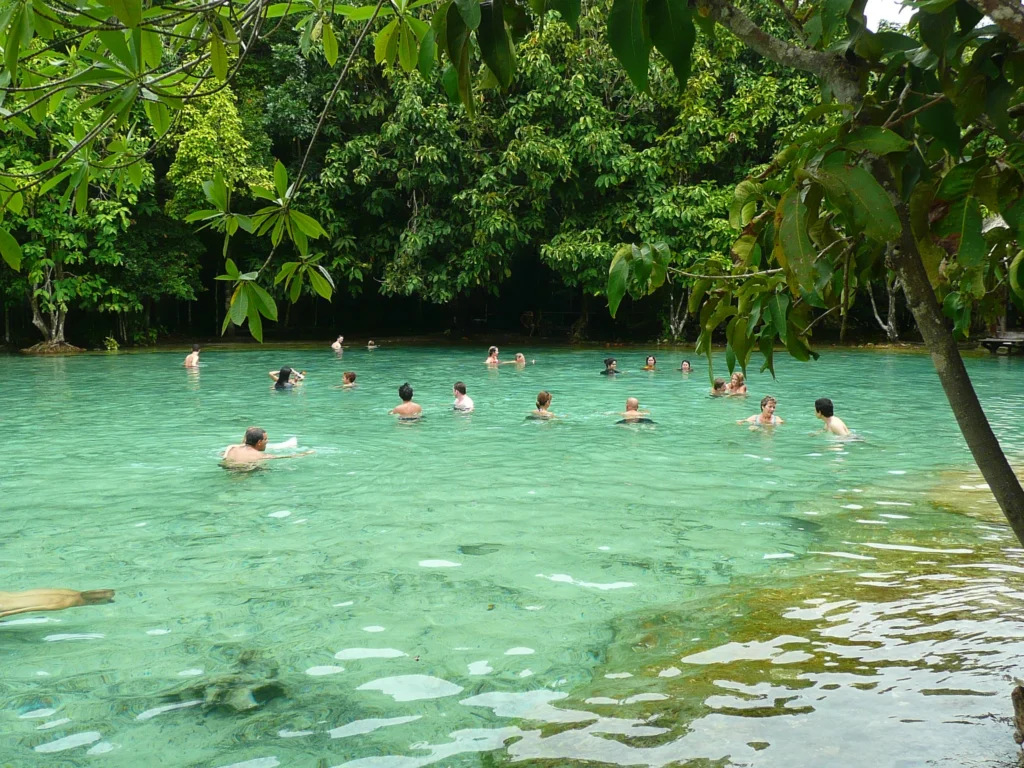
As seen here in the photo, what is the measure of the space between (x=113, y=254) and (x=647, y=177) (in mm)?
15901

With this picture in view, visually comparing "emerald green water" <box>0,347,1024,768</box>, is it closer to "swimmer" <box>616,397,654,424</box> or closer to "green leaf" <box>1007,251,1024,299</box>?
"swimmer" <box>616,397,654,424</box>

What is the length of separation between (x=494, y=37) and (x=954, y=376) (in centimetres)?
164

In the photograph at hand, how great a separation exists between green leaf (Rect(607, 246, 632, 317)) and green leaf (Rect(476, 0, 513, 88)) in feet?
2.47

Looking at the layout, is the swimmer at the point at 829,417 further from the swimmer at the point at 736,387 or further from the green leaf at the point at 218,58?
the green leaf at the point at 218,58

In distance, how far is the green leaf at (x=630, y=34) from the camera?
174 cm

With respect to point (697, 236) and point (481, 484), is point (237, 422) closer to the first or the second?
point (481, 484)

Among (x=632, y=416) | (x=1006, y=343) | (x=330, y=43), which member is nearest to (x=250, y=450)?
(x=632, y=416)

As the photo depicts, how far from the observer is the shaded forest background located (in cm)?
2630

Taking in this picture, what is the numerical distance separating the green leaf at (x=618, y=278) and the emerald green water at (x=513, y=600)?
2.18 metres

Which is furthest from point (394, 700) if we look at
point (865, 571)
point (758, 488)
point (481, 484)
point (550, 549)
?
point (758, 488)

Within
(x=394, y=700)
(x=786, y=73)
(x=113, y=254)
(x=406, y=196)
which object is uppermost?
(x=786, y=73)

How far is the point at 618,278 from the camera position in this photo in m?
2.67

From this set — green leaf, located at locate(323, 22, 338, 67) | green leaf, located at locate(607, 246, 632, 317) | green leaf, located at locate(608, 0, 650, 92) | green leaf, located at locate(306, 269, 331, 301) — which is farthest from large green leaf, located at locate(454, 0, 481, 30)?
green leaf, located at locate(323, 22, 338, 67)

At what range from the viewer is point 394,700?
15.0 ft
